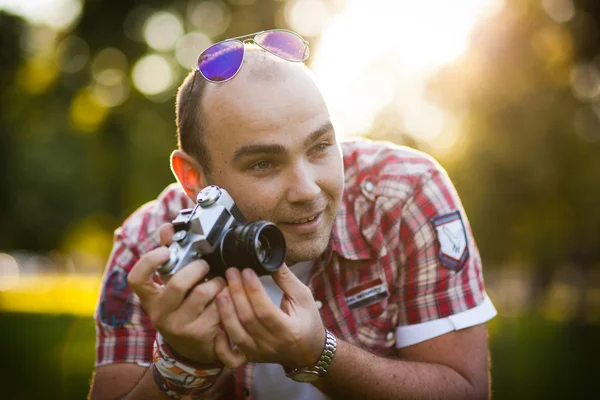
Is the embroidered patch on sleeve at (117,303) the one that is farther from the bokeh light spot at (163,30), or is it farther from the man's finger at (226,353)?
the bokeh light spot at (163,30)

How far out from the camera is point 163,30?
681 inches

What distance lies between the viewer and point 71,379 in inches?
278

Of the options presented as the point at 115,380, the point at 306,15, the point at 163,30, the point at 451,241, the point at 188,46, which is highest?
the point at 306,15

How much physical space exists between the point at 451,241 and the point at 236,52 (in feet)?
4.23

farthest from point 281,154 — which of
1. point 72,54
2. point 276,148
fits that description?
point 72,54

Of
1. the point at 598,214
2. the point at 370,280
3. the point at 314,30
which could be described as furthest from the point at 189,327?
the point at 314,30

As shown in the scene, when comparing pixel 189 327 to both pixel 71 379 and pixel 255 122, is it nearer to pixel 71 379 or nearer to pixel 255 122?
pixel 255 122

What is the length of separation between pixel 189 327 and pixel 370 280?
3.54 ft

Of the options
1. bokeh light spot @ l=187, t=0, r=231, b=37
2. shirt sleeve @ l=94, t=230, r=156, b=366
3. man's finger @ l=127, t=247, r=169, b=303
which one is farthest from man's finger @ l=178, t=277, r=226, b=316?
bokeh light spot @ l=187, t=0, r=231, b=37

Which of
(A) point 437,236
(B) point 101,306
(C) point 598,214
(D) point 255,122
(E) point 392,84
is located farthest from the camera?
(E) point 392,84

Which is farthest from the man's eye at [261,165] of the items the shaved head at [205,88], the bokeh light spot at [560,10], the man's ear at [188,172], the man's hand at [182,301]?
the bokeh light spot at [560,10]

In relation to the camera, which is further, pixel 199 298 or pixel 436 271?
pixel 436 271

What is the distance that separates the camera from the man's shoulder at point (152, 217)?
3213 mm

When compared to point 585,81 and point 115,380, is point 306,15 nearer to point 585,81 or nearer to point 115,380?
point 585,81
